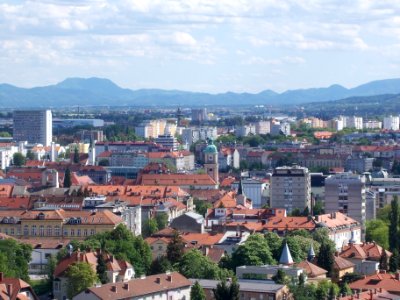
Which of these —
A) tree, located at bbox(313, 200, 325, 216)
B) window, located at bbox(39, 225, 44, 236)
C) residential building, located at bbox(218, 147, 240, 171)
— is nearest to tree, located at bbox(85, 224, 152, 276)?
window, located at bbox(39, 225, 44, 236)

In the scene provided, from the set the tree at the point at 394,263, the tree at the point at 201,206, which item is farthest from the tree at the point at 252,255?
the tree at the point at 201,206

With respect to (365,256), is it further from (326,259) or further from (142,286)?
(142,286)

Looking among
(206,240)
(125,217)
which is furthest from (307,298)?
(125,217)

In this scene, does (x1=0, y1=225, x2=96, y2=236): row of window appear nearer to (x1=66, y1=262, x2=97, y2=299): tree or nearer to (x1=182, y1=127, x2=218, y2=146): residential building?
(x1=66, y1=262, x2=97, y2=299): tree

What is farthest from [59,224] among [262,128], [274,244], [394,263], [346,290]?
[262,128]

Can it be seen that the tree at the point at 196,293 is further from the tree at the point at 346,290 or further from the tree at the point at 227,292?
the tree at the point at 346,290
